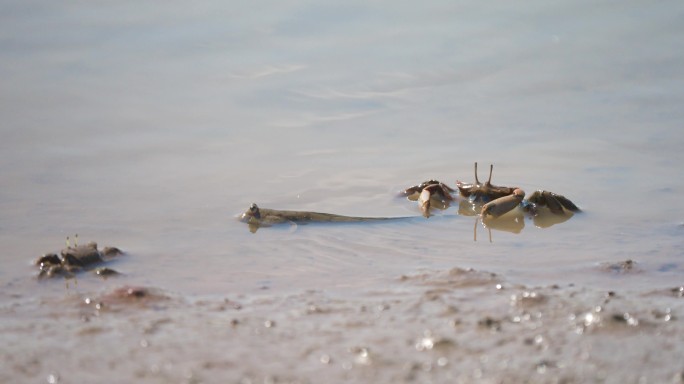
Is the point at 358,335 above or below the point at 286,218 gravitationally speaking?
below

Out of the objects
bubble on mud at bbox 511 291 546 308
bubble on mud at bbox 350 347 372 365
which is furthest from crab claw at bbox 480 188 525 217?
bubble on mud at bbox 350 347 372 365

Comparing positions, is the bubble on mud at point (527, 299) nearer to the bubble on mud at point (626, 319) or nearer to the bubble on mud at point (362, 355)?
the bubble on mud at point (626, 319)

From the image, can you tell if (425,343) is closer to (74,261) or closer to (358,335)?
(358,335)

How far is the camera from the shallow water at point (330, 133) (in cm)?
500

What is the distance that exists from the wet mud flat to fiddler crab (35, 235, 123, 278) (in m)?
0.31

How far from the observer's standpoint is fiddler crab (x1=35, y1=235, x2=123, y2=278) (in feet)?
15.1

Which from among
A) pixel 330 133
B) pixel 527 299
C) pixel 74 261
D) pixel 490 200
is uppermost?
pixel 330 133

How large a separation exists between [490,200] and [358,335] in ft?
7.69

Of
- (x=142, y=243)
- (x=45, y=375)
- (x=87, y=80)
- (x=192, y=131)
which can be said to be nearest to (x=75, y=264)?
(x=142, y=243)

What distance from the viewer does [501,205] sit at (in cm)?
563

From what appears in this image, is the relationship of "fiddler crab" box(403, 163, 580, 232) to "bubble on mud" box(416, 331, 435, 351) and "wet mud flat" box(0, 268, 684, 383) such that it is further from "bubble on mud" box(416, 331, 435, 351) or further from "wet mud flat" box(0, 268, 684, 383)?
"bubble on mud" box(416, 331, 435, 351)

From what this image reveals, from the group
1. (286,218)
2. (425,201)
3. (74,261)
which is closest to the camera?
(74,261)

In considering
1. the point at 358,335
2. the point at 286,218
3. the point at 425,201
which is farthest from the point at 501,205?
the point at 358,335

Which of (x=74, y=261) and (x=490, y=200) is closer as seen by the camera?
(x=74, y=261)
